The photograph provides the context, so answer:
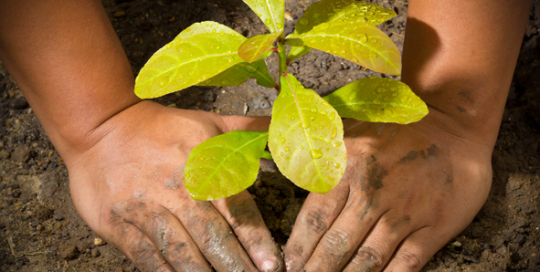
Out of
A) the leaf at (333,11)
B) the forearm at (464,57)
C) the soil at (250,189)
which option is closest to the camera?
the leaf at (333,11)

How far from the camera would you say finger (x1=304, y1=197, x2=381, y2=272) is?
118 centimetres

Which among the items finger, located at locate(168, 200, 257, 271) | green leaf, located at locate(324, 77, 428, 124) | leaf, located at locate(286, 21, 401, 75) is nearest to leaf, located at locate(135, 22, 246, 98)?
leaf, located at locate(286, 21, 401, 75)

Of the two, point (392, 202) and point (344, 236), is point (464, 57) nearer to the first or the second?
point (392, 202)

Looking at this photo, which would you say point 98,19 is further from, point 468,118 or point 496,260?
point 496,260

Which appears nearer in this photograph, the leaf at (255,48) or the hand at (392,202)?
the leaf at (255,48)

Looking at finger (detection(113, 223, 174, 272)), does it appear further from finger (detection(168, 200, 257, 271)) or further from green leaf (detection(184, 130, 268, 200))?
green leaf (detection(184, 130, 268, 200))

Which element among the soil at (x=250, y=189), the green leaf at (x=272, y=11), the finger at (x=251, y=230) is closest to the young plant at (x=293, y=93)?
the green leaf at (x=272, y=11)

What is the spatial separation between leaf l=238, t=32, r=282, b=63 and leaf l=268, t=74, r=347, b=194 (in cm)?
16

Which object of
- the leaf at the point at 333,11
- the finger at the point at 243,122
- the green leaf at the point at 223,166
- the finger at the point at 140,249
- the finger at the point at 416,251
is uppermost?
the leaf at the point at 333,11

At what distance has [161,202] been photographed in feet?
4.27

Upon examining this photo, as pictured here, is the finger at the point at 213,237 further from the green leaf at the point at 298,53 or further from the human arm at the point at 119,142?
the green leaf at the point at 298,53

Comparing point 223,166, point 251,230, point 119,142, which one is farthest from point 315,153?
point 119,142

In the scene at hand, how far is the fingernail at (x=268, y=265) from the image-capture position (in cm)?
117

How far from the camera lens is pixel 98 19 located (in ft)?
4.75
